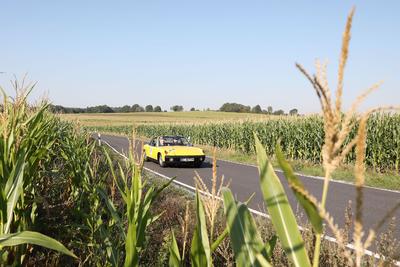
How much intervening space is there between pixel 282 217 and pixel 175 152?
1408 cm

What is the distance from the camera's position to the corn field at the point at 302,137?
46.2 ft

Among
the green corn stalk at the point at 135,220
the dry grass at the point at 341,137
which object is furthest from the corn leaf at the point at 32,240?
the dry grass at the point at 341,137

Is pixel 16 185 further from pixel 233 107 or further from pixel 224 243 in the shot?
pixel 233 107

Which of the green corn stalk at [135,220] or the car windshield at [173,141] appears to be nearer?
the green corn stalk at [135,220]

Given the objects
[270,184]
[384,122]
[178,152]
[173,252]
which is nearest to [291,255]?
[270,184]

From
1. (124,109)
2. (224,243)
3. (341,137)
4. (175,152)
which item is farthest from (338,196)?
(124,109)

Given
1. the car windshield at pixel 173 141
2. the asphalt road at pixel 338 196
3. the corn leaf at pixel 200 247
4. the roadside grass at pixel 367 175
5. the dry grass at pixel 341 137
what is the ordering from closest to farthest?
the dry grass at pixel 341 137
the corn leaf at pixel 200 247
the asphalt road at pixel 338 196
the roadside grass at pixel 367 175
the car windshield at pixel 173 141

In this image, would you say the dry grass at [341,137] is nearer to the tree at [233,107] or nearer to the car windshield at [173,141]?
the car windshield at [173,141]

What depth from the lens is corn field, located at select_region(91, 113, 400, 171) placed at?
14078mm

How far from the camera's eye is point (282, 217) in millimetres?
989

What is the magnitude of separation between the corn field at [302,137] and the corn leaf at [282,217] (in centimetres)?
584

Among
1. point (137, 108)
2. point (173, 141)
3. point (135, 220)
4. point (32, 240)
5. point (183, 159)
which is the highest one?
point (137, 108)

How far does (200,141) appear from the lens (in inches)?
1298

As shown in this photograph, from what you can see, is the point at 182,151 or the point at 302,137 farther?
the point at 302,137
